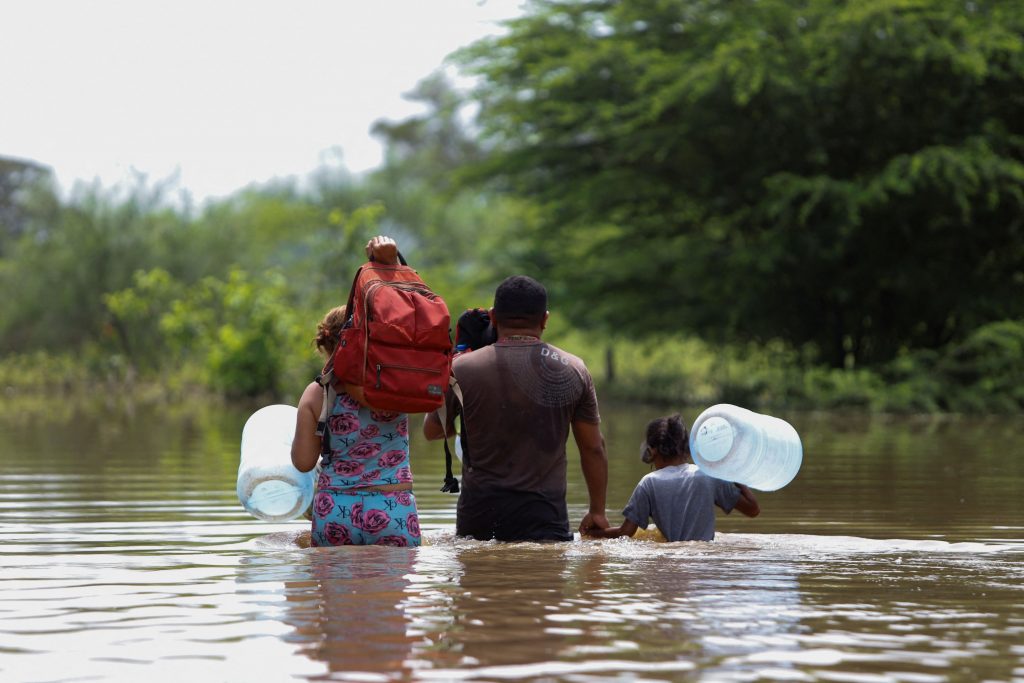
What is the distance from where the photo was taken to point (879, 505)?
11.4 metres

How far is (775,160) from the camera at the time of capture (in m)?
30.5

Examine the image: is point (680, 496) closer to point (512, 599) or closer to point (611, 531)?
point (611, 531)

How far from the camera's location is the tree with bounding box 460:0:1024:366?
27.1 metres

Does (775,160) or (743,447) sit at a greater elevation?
(775,160)

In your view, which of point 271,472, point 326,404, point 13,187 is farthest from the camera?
point 13,187

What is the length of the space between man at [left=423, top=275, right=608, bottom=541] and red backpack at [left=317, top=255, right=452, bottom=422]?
1.01ft

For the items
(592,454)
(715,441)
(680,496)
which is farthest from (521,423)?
(715,441)

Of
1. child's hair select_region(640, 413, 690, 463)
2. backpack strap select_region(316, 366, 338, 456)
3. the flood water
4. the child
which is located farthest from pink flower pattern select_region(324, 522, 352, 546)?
child's hair select_region(640, 413, 690, 463)

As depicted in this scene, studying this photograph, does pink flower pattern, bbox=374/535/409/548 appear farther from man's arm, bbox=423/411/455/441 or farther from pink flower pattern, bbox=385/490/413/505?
man's arm, bbox=423/411/455/441

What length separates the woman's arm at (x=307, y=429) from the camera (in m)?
7.37

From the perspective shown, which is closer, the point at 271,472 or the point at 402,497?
the point at 402,497

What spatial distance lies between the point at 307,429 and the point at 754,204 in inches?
975

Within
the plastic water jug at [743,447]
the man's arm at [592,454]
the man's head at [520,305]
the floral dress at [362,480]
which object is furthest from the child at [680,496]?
the floral dress at [362,480]

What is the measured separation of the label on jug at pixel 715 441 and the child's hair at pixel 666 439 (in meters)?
0.09
